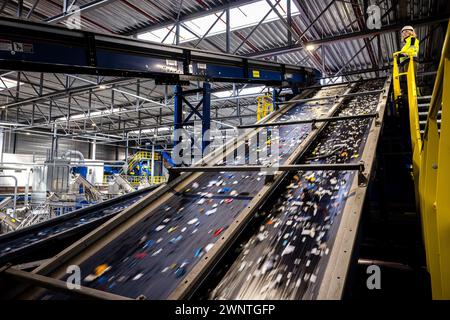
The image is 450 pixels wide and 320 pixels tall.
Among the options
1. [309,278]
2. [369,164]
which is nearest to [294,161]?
[369,164]

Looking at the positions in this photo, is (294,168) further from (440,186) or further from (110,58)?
(110,58)

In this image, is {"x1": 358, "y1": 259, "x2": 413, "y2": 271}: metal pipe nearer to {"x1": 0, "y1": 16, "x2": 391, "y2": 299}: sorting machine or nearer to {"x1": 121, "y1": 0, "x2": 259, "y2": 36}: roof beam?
{"x1": 0, "y1": 16, "x2": 391, "y2": 299}: sorting machine

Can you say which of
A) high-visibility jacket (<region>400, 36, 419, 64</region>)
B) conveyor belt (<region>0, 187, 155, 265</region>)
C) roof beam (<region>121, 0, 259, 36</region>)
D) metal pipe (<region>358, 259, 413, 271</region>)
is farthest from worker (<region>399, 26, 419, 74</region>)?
conveyor belt (<region>0, 187, 155, 265</region>)

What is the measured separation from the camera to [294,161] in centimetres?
317

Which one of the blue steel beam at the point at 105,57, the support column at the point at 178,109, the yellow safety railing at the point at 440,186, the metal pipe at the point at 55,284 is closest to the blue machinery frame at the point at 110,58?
the blue steel beam at the point at 105,57

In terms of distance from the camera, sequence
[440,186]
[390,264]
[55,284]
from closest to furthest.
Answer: [440,186] → [55,284] → [390,264]

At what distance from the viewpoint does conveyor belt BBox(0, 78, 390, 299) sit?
6.39 feet

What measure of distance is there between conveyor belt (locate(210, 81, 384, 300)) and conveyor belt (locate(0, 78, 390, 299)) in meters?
0.20

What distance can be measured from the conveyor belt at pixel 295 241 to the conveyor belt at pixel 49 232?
1.75 m

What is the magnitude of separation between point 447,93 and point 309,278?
1.27 m

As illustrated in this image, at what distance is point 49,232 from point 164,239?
57.2 inches

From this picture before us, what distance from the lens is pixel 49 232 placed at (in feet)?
9.61

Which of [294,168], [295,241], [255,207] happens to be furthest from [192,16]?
[295,241]

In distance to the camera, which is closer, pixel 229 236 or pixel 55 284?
pixel 55 284
